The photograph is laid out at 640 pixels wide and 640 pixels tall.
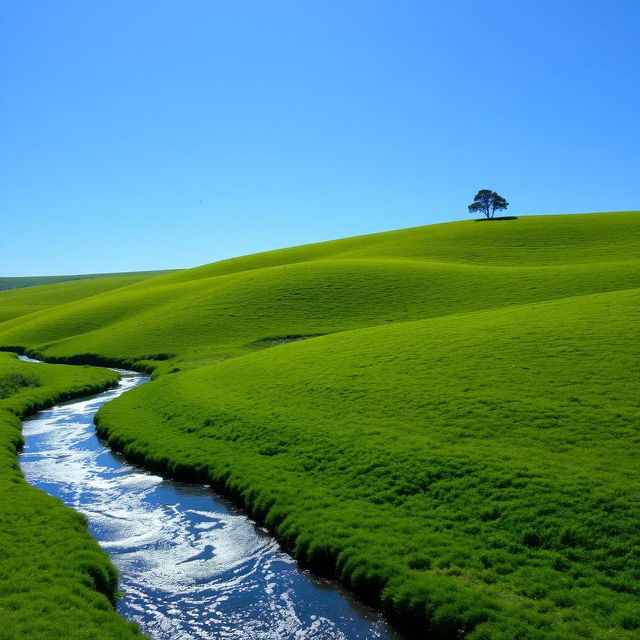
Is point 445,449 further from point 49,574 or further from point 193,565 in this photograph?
point 49,574

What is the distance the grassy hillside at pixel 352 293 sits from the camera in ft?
193

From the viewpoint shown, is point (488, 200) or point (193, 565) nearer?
point (193, 565)

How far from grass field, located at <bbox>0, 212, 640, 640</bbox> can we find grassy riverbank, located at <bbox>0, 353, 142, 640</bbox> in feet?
18.1

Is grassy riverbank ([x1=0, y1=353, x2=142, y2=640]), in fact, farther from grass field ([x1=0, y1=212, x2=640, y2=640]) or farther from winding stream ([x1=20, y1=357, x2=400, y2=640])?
grass field ([x1=0, y1=212, x2=640, y2=640])

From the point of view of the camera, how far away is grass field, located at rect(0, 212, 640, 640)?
12844 millimetres

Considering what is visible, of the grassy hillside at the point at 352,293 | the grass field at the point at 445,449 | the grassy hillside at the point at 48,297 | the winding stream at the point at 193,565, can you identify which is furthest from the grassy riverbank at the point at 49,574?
the grassy hillside at the point at 48,297

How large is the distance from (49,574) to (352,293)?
187 feet

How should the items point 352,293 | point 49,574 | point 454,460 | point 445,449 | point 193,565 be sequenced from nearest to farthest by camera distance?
point 49,574 < point 193,565 < point 454,460 < point 445,449 < point 352,293

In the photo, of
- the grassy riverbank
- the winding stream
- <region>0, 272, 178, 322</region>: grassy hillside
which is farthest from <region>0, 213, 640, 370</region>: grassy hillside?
<region>0, 272, 178, 322</region>: grassy hillside

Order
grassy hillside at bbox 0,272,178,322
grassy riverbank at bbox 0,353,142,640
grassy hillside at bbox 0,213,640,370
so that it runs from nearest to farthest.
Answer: grassy riverbank at bbox 0,353,142,640 < grassy hillside at bbox 0,213,640,370 < grassy hillside at bbox 0,272,178,322

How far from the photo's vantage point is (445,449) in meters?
19.9

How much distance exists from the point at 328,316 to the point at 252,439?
37.7m

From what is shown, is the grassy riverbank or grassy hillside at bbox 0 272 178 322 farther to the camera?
grassy hillside at bbox 0 272 178 322

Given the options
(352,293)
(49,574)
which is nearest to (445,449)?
(49,574)
